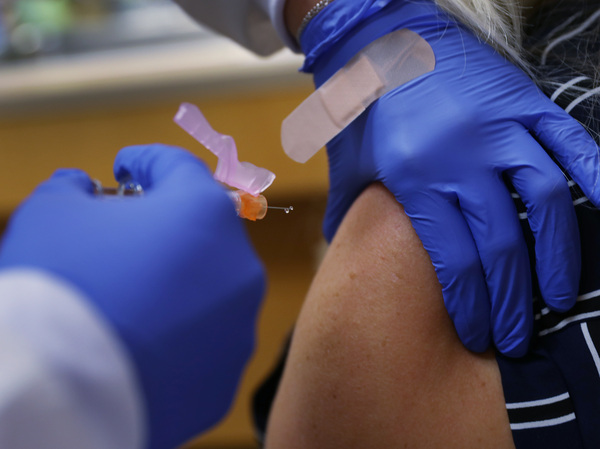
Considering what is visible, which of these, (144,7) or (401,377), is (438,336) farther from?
(144,7)

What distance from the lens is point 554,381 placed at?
70 cm

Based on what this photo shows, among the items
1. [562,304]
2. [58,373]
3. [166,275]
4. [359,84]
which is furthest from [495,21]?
[58,373]

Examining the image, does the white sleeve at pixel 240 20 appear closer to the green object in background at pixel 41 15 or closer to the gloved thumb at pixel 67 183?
the gloved thumb at pixel 67 183

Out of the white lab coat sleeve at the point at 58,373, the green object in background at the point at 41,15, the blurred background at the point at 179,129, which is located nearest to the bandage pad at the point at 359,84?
the white lab coat sleeve at the point at 58,373

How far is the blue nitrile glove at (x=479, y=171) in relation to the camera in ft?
2.37

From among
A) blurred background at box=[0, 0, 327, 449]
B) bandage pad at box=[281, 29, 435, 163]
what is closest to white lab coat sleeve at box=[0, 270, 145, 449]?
bandage pad at box=[281, 29, 435, 163]

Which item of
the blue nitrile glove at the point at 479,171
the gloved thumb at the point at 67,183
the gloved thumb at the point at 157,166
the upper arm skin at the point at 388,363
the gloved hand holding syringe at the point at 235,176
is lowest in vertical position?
the upper arm skin at the point at 388,363

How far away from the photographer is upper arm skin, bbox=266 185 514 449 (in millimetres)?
735

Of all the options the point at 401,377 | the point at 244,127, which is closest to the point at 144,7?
the point at 244,127

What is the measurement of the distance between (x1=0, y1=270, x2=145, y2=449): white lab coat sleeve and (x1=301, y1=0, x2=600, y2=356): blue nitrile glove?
1.36ft

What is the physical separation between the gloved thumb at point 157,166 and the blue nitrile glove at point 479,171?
0.85 feet

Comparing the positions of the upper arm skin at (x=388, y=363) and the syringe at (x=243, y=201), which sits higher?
the syringe at (x=243, y=201)

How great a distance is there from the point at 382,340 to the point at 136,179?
0.36 m

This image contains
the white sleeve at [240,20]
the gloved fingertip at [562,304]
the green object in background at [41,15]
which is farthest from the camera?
the green object in background at [41,15]
